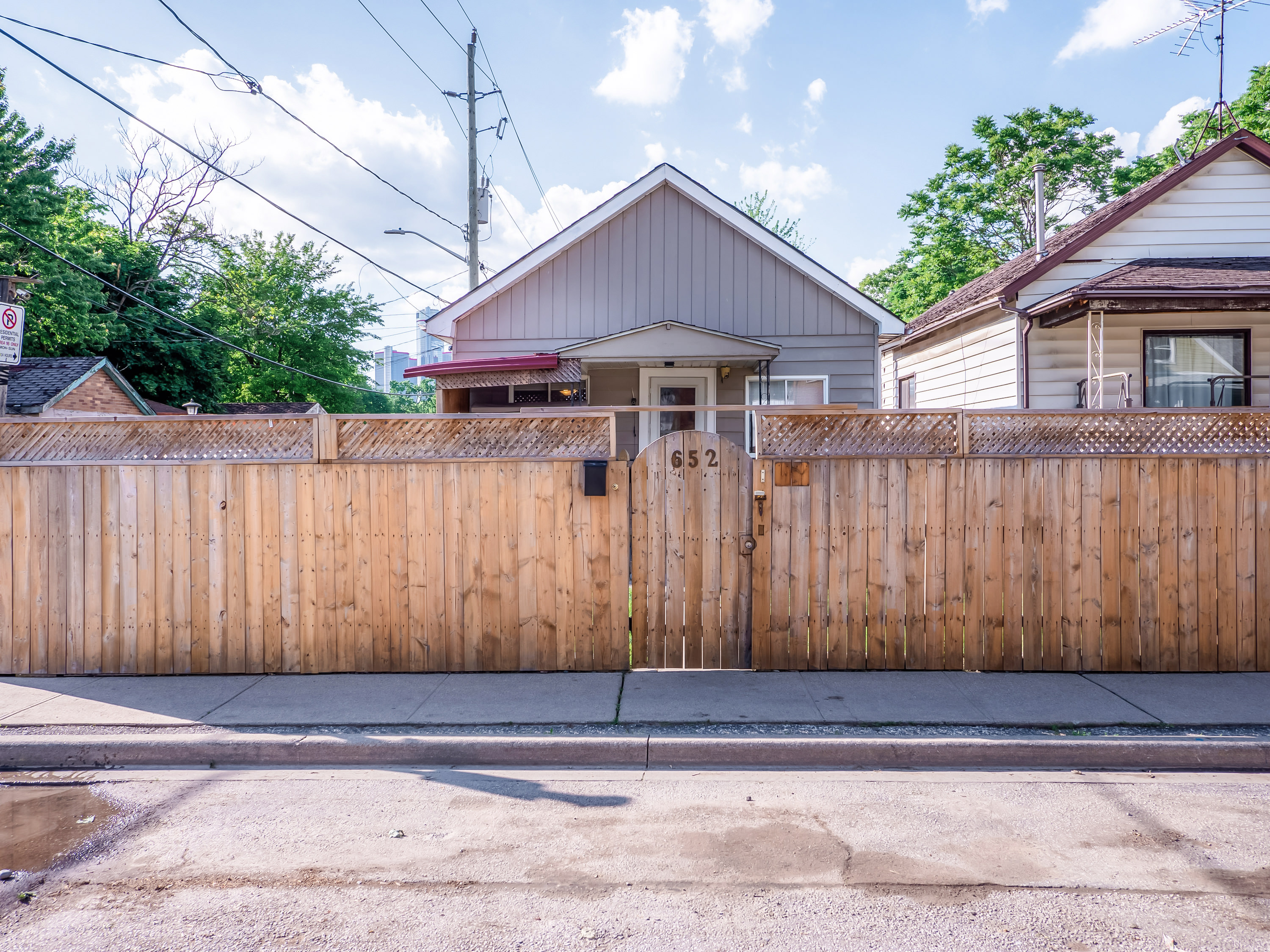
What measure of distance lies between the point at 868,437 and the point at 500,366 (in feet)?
20.8

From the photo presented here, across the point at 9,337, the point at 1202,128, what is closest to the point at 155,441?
the point at 9,337

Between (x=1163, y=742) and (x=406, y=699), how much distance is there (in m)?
4.95

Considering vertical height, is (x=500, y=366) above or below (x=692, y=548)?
above

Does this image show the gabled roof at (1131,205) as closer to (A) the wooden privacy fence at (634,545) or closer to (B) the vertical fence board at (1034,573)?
(A) the wooden privacy fence at (634,545)

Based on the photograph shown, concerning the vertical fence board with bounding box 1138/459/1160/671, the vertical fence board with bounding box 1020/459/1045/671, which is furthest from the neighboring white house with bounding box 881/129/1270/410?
the vertical fence board with bounding box 1020/459/1045/671

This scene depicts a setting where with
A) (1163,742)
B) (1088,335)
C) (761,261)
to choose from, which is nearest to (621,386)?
(761,261)

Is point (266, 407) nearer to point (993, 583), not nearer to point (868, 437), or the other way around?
point (868, 437)

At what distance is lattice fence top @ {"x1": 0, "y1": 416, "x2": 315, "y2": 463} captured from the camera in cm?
657

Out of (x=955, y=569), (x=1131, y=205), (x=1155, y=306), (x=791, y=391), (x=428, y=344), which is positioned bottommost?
(x=955, y=569)

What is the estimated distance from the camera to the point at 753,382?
12.4 metres

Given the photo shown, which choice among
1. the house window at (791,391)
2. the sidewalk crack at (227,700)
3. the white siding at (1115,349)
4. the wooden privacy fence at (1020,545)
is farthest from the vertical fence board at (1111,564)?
the sidewalk crack at (227,700)

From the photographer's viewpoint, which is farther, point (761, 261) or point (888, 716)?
point (761, 261)

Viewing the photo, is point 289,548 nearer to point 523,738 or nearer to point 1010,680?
point 523,738

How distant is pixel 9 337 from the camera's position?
686 cm
